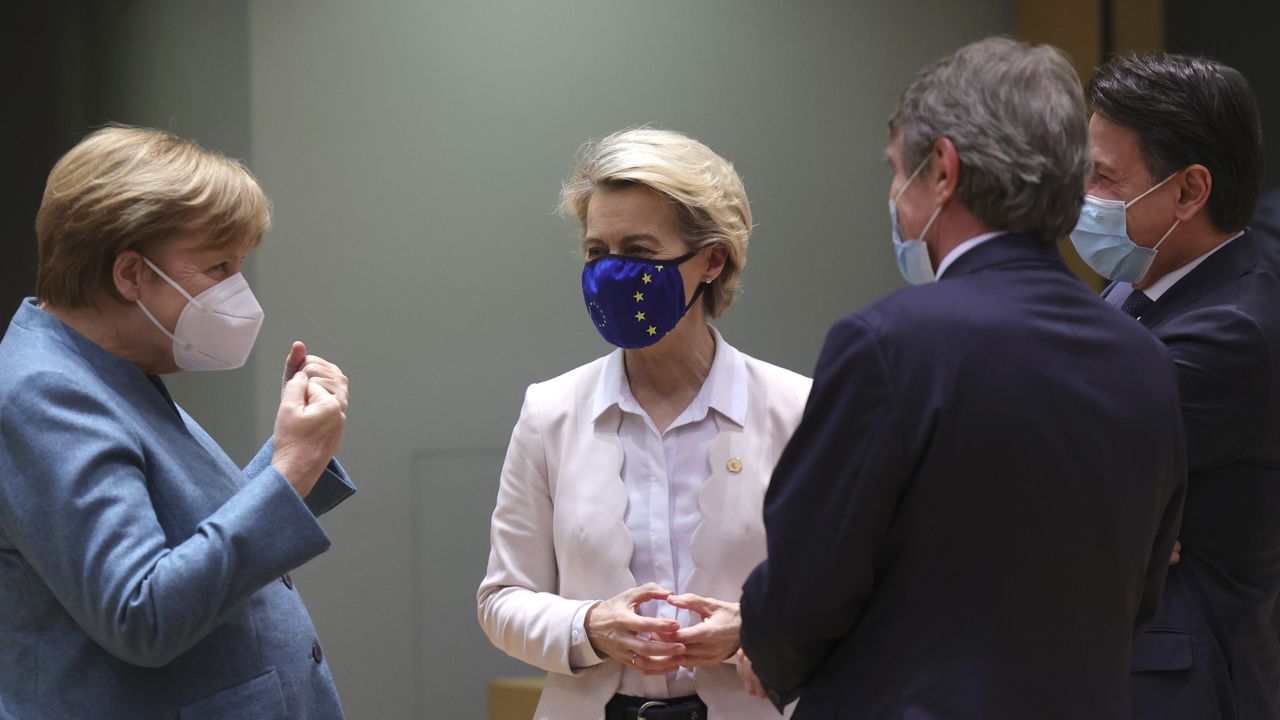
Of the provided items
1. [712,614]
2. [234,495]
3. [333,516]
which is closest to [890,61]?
[333,516]

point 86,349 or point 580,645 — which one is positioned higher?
point 86,349

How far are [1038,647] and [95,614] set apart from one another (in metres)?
1.19

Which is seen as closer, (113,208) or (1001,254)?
(1001,254)

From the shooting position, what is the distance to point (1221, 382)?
2293 millimetres

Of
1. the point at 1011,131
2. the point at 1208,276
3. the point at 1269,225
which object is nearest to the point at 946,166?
the point at 1011,131

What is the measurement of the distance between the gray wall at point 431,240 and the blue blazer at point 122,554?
171 centimetres

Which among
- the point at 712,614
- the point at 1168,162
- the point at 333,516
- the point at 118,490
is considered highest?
the point at 1168,162

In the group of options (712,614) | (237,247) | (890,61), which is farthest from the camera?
(890,61)

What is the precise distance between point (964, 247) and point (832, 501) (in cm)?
37

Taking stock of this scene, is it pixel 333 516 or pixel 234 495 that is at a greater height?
pixel 234 495

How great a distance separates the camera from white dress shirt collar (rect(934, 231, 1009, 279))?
5.38ft

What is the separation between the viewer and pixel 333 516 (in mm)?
3637

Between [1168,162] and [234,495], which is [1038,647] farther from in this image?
[1168,162]

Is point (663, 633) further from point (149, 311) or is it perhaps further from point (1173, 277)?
point (1173, 277)
